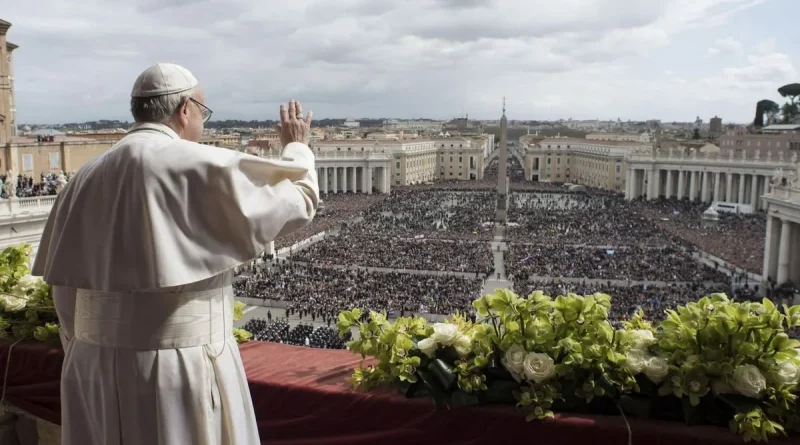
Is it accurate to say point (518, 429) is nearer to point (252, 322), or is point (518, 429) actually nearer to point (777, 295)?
point (252, 322)

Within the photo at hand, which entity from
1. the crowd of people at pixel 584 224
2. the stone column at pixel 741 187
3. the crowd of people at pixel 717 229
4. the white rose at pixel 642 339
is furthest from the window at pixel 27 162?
the stone column at pixel 741 187

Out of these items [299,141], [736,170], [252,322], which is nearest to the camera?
[299,141]

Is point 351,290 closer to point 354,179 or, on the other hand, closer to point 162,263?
point 162,263

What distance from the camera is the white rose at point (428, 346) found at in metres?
2.87

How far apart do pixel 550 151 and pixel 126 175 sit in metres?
91.6

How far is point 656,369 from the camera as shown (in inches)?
105

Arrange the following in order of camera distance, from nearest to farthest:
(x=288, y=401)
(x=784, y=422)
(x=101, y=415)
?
(x=101, y=415) → (x=784, y=422) → (x=288, y=401)

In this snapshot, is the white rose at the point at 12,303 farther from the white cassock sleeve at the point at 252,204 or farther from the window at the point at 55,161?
the window at the point at 55,161

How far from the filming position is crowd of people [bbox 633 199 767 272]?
32469 millimetres

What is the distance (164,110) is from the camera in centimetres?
240

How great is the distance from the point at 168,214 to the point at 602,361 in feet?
5.91

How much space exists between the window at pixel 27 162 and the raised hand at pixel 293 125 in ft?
89.4

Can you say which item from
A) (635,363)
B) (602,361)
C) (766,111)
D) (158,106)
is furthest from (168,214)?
(766,111)

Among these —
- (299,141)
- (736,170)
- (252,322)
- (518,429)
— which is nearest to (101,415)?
(299,141)
